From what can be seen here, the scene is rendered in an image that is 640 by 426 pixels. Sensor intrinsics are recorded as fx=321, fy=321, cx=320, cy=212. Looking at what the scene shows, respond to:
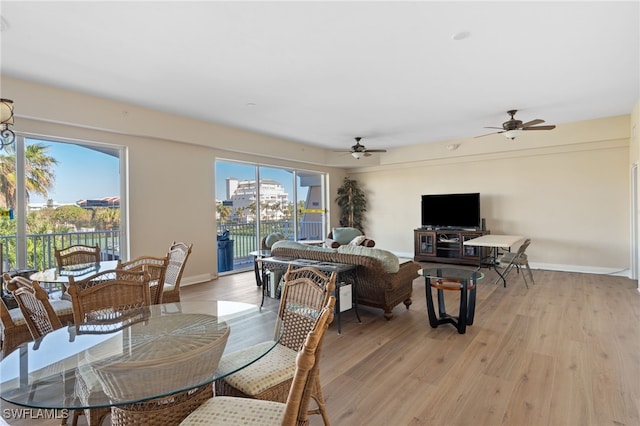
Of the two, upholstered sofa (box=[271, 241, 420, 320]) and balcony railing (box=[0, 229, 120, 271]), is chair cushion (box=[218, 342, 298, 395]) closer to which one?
upholstered sofa (box=[271, 241, 420, 320])

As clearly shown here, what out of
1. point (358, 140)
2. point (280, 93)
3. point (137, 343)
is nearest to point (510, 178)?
point (358, 140)

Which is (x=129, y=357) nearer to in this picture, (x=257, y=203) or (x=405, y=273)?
(x=405, y=273)

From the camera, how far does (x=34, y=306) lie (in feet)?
6.23

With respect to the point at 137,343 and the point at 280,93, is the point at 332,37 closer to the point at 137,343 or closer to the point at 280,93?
the point at 280,93

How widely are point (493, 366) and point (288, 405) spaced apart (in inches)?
89.8

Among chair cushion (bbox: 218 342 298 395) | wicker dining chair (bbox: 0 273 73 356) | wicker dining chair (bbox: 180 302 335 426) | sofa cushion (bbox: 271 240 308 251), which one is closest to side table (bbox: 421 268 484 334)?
sofa cushion (bbox: 271 240 308 251)

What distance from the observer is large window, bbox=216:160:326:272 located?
6.62 meters

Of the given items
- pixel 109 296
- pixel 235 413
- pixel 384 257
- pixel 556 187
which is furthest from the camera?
pixel 556 187

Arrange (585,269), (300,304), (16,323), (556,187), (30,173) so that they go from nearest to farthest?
1. (300,304)
2. (16,323)
3. (30,173)
4. (585,269)
5. (556,187)

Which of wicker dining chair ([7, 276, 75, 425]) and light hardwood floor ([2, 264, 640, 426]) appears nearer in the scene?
wicker dining chair ([7, 276, 75, 425])

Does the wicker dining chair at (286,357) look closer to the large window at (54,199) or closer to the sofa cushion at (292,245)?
the sofa cushion at (292,245)

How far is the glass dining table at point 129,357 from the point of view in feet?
4.31

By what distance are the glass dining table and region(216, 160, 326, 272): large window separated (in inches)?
177

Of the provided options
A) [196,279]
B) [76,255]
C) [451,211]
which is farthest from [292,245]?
[451,211]
